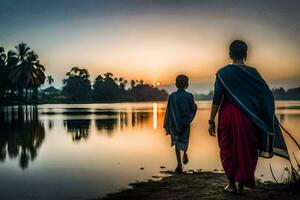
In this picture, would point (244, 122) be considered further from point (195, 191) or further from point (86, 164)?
point (86, 164)

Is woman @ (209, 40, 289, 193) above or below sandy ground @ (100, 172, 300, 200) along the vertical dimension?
above

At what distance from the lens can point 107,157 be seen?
1170 cm

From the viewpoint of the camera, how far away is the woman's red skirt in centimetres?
575

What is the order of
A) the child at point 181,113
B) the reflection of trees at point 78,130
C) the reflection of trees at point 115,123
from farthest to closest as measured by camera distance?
1. the reflection of trees at point 115,123
2. the reflection of trees at point 78,130
3. the child at point 181,113

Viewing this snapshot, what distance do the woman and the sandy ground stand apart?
1.16ft

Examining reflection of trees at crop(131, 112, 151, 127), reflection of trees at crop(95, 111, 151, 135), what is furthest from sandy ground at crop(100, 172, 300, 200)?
reflection of trees at crop(131, 112, 151, 127)

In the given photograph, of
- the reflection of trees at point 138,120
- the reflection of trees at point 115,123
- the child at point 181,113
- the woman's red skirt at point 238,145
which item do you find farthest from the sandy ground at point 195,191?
the reflection of trees at point 138,120

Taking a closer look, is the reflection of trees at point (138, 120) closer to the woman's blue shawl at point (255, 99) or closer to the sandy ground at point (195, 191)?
the sandy ground at point (195, 191)

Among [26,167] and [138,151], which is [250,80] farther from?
[138,151]

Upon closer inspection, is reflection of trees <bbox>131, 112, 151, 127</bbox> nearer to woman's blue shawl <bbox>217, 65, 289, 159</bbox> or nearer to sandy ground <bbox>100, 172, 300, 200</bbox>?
sandy ground <bbox>100, 172, 300, 200</bbox>

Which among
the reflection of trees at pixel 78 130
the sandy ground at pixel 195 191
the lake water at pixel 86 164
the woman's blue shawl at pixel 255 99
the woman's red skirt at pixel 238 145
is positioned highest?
the woman's blue shawl at pixel 255 99

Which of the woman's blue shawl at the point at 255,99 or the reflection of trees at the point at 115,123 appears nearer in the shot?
the woman's blue shawl at the point at 255,99

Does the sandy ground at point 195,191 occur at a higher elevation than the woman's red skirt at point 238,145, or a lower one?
lower

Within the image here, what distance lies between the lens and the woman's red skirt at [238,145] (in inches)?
226
